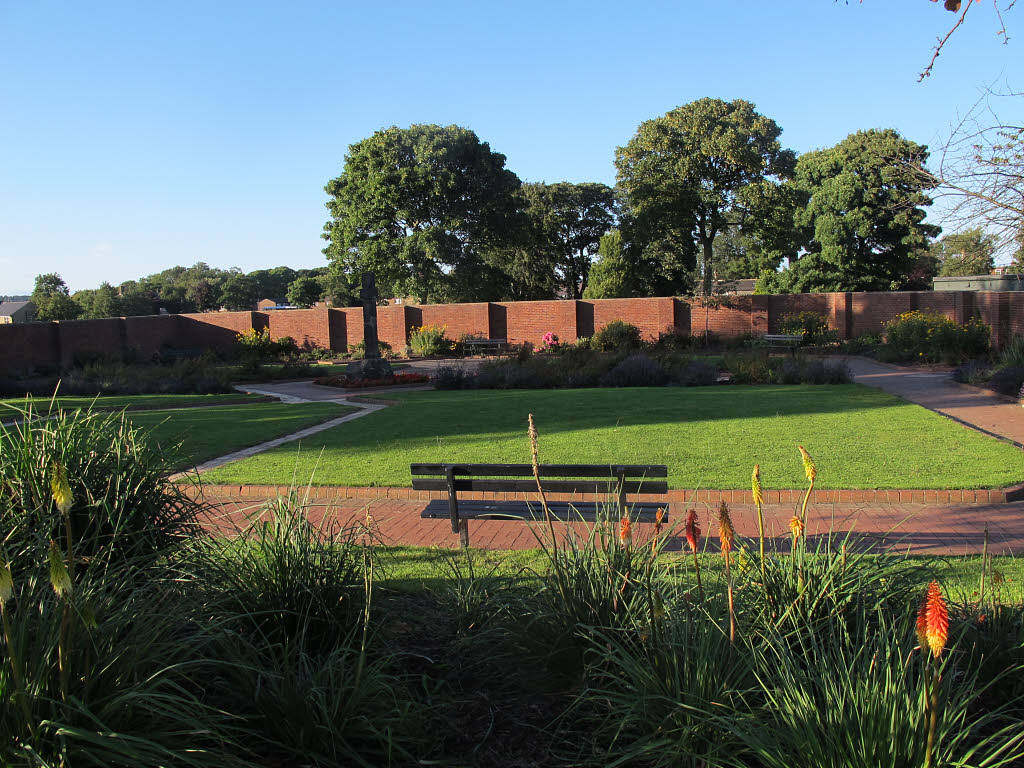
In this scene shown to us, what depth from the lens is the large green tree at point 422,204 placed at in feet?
132

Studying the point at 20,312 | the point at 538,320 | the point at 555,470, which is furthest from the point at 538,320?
the point at 20,312

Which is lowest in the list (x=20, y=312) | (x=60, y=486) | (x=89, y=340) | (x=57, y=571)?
(x=57, y=571)

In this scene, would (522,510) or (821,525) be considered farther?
(821,525)

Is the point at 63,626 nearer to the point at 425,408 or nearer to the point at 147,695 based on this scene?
the point at 147,695

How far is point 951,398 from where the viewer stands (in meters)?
13.8

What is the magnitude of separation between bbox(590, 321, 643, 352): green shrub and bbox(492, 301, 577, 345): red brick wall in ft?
8.41

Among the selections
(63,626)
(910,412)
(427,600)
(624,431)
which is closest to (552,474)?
(427,600)

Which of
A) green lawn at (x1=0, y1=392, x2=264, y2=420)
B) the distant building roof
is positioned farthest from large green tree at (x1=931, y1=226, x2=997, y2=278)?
the distant building roof

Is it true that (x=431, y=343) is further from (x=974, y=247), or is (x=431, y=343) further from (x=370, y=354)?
(x=974, y=247)

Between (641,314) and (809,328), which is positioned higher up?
(641,314)

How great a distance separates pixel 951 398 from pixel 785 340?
14.3 meters

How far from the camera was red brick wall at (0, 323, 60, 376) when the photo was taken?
89.9ft

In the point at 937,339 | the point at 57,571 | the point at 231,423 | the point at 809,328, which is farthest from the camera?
the point at 809,328

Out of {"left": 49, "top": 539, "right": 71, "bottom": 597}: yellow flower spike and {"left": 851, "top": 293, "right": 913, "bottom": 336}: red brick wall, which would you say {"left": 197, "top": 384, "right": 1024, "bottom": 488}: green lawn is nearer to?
{"left": 49, "top": 539, "right": 71, "bottom": 597}: yellow flower spike
